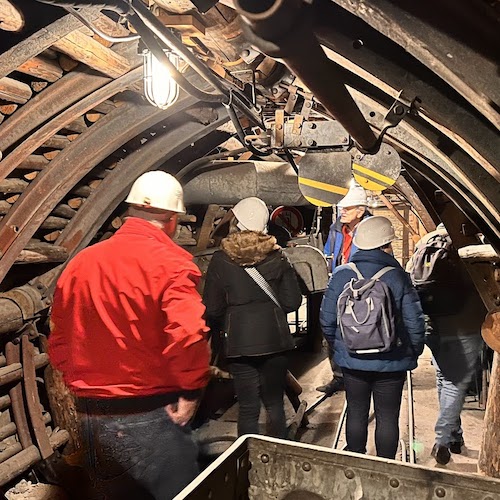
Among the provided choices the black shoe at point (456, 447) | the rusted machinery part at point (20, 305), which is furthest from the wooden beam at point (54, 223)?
the black shoe at point (456, 447)

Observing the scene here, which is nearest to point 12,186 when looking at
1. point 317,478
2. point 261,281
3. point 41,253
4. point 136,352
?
point 41,253

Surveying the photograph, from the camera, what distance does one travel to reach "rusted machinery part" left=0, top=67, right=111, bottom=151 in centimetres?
414

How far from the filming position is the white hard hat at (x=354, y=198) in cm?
603

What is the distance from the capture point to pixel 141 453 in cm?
332

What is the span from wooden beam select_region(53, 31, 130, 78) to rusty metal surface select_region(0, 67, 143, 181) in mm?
110

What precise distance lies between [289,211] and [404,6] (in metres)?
9.33

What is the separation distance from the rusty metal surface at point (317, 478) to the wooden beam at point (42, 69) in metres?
3.08

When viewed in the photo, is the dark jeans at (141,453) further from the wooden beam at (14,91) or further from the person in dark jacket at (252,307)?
the wooden beam at (14,91)

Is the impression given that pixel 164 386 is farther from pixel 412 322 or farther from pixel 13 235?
pixel 13 235

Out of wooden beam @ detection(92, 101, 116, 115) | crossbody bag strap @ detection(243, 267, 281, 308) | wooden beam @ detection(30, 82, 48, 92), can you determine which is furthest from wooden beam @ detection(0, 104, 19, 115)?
crossbody bag strap @ detection(243, 267, 281, 308)

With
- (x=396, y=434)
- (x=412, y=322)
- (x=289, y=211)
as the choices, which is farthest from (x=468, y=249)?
(x=289, y=211)

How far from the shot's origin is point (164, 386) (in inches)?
129

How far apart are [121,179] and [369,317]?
11.0 feet

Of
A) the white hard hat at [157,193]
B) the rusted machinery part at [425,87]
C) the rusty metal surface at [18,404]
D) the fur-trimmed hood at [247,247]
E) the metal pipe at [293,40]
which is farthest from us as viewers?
the rusty metal surface at [18,404]
